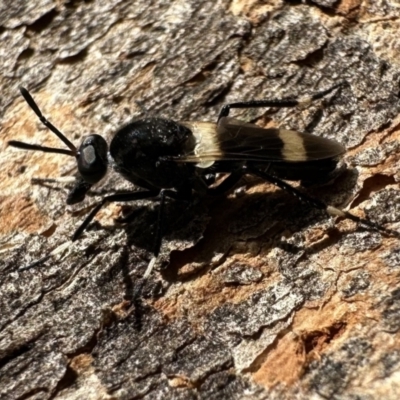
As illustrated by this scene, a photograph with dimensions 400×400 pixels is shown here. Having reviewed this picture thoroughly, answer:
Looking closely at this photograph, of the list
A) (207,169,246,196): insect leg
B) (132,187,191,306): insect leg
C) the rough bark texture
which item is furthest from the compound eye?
(207,169,246,196): insect leg

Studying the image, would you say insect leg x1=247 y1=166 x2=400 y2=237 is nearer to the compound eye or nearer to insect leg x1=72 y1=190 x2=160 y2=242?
insect leg x1=72 y1=190 x2=160 y2=242

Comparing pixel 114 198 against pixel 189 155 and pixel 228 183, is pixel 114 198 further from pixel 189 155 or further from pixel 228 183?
pixel 228 183

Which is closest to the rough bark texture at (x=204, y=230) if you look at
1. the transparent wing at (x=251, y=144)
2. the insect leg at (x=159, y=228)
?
the insect leg at (x=159, y=228)

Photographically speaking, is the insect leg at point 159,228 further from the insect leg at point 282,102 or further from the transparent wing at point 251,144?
the insect leg at point 282,102

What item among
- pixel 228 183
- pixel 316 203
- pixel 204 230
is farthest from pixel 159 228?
pixel 316 203

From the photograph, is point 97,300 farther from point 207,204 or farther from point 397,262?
point 397,262

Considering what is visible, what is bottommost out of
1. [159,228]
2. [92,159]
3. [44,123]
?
[159,228]
